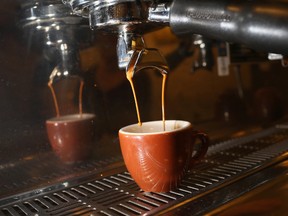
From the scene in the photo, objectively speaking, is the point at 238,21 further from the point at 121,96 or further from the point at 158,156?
the point at 121,96

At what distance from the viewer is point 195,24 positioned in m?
0.35

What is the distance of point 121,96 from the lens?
61 centimetres

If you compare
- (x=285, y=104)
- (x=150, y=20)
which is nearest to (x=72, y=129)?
(x=150, y=20)

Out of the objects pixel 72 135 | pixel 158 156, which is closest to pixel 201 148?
pixel 158 156

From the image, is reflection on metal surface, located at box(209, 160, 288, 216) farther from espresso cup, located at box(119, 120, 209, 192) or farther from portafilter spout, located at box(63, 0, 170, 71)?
portafilter spout, located at box(63, 0, 170, 71)

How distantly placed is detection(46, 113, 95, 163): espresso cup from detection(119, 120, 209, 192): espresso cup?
114 millimetres

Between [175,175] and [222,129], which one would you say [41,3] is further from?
[222,129]

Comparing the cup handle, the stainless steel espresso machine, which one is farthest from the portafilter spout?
the cup handle

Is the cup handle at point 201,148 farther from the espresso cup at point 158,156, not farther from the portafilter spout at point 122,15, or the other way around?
the portafilter spout at point 122,15

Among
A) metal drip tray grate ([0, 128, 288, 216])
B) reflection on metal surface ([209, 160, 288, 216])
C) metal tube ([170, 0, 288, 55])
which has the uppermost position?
metal tube ([170, 0, 288, 55])

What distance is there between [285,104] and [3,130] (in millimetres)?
649

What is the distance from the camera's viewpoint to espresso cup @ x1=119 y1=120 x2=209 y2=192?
0.43 meters

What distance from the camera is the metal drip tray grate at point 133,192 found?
1.38ft

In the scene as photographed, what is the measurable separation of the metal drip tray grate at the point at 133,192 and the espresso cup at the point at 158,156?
0.05ft
